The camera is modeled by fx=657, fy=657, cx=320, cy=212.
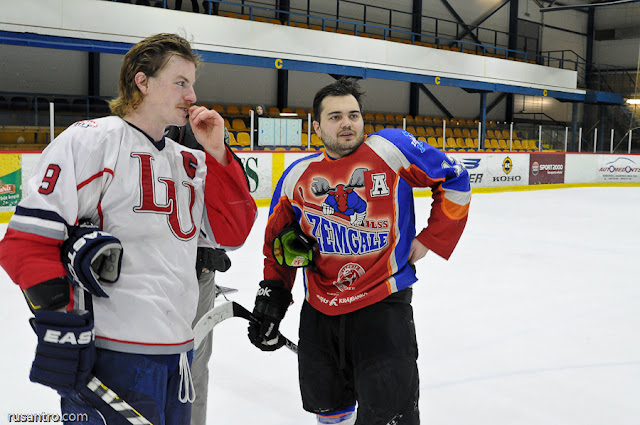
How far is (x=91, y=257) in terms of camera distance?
129 cm

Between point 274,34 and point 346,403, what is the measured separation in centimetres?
1272

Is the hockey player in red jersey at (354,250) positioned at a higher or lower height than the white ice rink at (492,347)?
higher

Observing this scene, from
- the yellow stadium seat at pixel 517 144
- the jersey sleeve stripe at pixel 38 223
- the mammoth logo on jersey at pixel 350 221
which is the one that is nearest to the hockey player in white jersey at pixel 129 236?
the jersey sleeve stripe at pixel 38 223

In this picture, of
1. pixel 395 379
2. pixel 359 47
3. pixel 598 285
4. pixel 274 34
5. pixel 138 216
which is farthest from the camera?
pixel 359 47

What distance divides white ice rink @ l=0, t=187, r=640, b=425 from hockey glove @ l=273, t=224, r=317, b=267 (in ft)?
3.10

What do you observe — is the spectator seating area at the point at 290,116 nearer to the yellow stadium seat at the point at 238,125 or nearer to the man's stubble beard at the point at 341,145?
the yellow stadium seat at the point at 238,125

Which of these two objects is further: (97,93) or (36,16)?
(97,93)

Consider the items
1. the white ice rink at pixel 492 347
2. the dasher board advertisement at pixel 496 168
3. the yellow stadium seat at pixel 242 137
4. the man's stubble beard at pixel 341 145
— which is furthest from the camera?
the dasher board advertisement at pixel 496 168

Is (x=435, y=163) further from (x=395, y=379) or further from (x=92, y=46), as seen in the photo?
(x=92, y=46)

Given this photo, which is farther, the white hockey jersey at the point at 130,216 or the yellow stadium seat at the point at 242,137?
the yellow stadium seat at the point at 242,137

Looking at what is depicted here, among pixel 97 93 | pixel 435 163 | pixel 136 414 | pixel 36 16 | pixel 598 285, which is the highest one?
pixel 36 16

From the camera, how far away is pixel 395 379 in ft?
6.61

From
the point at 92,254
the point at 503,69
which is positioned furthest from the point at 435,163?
the point at 503,69

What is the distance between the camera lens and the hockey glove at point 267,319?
2199mm
